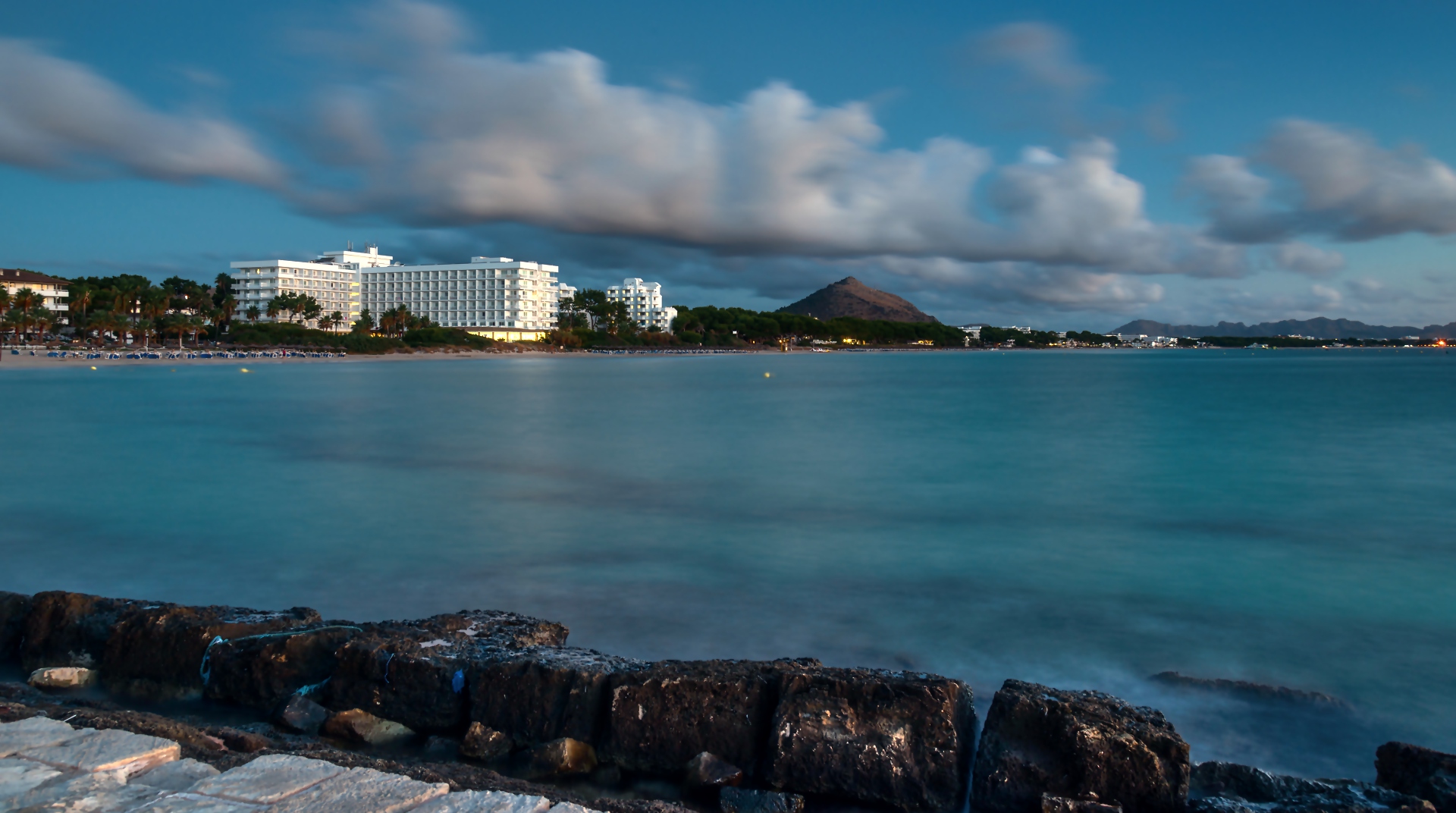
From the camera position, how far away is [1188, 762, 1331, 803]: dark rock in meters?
4.70

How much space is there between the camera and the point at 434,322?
152000 mm

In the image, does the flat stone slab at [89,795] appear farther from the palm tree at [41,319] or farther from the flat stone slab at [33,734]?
the palm tree at [41,319]

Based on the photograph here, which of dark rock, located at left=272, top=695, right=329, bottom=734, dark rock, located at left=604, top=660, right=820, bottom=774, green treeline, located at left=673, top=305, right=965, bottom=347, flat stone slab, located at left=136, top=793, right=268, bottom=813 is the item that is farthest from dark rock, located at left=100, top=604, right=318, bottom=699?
green treeline, located at left=673, top=305, right=965, bottom=347

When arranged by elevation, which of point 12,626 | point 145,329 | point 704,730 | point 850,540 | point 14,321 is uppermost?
point 14,321

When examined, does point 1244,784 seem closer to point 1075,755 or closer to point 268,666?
point 1075,755

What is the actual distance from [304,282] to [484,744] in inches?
6012

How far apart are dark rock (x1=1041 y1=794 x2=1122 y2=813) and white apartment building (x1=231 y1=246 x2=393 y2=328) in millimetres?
141615

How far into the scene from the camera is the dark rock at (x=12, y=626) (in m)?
7.07

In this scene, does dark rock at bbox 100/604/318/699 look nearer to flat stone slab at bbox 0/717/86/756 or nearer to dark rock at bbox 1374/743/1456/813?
flat stone slab at bbox 0/717/86/756

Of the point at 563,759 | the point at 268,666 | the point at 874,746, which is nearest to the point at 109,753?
the point at 563,759

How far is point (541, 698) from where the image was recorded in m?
5.48

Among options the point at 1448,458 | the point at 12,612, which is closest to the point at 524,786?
the point at 12,612

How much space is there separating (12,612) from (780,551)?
A: 7.94 m

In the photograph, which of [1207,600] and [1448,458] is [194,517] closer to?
[1207,600]
